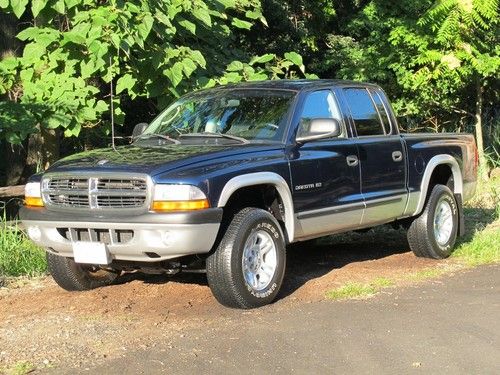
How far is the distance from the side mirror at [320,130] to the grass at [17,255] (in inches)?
118

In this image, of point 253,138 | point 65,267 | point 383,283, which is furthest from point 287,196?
point 65,267

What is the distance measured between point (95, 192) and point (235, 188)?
1049mm

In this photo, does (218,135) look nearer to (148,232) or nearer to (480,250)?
(148,232)

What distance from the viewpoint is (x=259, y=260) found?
21.7 feet

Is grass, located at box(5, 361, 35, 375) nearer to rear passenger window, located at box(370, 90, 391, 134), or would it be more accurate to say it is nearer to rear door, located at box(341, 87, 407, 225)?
rear door, located at box(341, 87, 407, 225)

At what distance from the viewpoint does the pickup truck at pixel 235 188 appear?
613 cm

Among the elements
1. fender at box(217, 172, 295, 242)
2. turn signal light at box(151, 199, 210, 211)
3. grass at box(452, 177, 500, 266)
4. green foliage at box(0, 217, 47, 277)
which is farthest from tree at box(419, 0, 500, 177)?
turn signal light at box(151, 199, 210, 211)

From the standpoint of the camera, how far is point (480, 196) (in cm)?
1334

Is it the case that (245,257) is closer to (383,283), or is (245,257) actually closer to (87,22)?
(383,283)

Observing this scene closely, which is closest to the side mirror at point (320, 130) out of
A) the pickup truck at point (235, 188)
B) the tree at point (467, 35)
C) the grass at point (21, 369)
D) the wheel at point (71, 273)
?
the pickup truck at point (235, 188)

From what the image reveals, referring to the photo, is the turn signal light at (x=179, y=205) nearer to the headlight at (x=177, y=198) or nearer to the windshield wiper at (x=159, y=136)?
the headlight at (x=177, y=198)

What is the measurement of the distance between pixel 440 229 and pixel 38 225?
4389 millimetres

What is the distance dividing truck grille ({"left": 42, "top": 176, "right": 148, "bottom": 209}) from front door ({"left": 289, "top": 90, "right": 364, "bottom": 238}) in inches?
54.8

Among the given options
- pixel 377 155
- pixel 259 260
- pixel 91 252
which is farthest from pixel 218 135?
pixel 377 155
